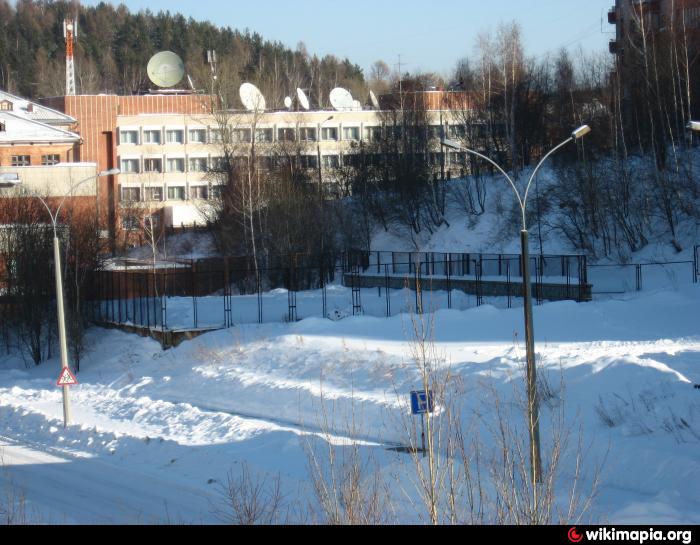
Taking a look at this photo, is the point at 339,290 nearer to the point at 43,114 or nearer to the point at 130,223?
the point at 130,223

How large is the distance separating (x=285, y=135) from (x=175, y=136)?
37.7 ft

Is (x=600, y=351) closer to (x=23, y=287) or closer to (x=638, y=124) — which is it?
(x=23, y=287)

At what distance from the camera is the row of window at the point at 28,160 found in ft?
206

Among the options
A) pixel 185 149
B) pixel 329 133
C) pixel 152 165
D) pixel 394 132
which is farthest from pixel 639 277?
pixel 152 165

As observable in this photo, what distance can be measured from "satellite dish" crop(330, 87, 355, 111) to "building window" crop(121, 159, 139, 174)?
18587mm

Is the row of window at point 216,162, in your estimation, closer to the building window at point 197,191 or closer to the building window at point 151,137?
the building window at point 197,191

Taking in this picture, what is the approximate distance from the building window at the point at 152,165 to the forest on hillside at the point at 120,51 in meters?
35.7

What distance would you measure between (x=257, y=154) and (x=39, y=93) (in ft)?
208

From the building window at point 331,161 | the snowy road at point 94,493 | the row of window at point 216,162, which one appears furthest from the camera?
the building window at point 331,161

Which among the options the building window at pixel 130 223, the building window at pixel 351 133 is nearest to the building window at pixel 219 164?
the building window at pixel 130 223

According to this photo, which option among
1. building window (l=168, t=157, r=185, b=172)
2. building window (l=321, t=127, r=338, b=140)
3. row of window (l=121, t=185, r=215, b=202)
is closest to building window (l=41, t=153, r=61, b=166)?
row of window (l=121, t=185, r=215, b=202)

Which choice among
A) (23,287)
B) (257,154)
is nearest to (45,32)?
(257,154)

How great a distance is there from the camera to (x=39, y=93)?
4424 inches
